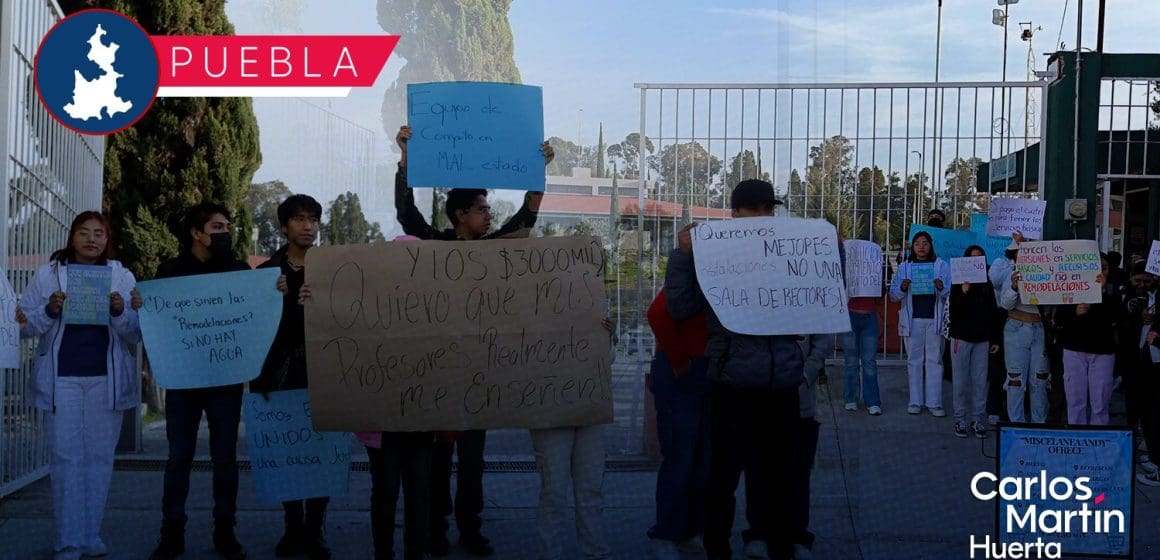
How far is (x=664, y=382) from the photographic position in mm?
5160

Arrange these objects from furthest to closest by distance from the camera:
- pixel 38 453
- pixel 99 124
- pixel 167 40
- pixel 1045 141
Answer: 1. pixel 167 40
2. pixel 1045 141
3. pixel 99 124
4. pixel 38 453

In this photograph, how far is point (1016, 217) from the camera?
824 cm

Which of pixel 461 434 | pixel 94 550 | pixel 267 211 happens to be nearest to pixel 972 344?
pixel 461 434

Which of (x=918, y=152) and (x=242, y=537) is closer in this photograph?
(x=242, y=537)

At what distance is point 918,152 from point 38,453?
6881 millimetres

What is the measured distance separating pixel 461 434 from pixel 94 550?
1810 mm

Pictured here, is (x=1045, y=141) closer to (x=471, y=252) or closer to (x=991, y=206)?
(x=991, y=206)

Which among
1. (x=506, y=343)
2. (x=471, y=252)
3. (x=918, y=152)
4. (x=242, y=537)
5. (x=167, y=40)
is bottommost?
(x=242, y=537)

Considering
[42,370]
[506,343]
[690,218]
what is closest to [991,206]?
[690,218]

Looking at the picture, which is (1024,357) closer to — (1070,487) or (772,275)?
(1070,487)

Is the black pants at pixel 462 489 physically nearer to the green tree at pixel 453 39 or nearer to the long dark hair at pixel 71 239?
the long dark hair at pixel 71 239

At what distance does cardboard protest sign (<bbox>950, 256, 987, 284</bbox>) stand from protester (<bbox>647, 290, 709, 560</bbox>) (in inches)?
160

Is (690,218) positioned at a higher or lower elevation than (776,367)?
higher

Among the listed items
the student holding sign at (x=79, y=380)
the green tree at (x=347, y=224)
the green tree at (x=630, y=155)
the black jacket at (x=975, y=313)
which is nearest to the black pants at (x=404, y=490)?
the student holding sign at (x=79, y=380)
